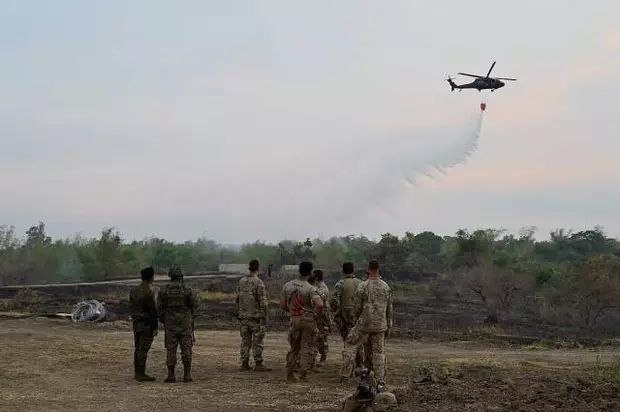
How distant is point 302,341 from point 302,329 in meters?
0.24

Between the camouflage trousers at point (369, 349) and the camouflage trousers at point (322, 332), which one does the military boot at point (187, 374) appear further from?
the camouflage trousers at point (369, 349)

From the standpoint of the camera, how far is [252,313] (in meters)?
13.9

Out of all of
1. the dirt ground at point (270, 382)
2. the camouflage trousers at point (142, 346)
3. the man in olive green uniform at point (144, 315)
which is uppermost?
the man in olive green uniform at point (144, 315)

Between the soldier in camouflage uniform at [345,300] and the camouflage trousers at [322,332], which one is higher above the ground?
the soldier in camouflage uniform at [345,300]

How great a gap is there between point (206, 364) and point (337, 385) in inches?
154

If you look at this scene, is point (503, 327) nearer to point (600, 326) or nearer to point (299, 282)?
point (600, 326)

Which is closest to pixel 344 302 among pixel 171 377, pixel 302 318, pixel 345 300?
pixel 345 300

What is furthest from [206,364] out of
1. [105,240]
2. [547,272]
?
[105,240]

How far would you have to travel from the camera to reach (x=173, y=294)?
1275 centimetres

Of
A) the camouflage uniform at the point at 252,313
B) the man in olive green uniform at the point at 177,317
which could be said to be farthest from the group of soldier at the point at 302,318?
the camouflage uniform at the point at 252,313

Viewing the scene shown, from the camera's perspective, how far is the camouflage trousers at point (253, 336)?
1392 cm

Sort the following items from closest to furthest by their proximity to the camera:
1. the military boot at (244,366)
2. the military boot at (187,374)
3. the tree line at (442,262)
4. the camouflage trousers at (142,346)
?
1. the military boot at (187,374)
2. the camouflage trousers at (142,346)
3. the military boot at (244,366)
4. the tree line at (442,262)

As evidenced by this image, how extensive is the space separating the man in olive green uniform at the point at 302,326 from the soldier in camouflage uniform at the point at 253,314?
4.12 feet

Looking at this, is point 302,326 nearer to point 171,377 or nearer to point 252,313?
point 252,313
